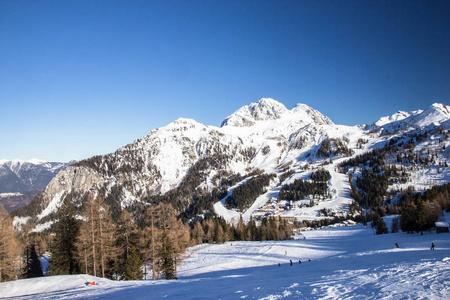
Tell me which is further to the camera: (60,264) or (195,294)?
(60,264)

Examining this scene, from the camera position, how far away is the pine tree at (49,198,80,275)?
35625mm

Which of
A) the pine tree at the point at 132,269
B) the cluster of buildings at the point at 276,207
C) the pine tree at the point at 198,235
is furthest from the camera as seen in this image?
the cluster of buildings at the point at 276,207

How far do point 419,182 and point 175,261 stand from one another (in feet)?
703

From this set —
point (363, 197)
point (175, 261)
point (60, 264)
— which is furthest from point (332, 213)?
point (60, 264)

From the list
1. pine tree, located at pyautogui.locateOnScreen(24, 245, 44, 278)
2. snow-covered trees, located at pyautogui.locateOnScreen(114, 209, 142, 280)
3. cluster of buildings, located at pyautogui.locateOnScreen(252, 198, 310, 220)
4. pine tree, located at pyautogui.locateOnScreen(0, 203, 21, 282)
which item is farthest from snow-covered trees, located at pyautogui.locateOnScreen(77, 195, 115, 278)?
cluster of buildings, located at pyautogui.locateOnScreen(252, 198, 310, 220)

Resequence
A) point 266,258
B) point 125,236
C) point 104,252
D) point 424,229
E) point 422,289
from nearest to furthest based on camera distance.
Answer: point 422,289
point 104,252
point 125,236
point 266,258
point 424,229

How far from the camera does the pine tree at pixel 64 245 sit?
117 feet

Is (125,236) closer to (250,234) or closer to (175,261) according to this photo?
(175,261)

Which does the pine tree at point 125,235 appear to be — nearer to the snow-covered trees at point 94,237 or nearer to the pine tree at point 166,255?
the snow-covered trees at point 94,237

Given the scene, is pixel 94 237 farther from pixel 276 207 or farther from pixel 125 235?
pixel 276 207

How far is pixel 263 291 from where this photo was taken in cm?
1616

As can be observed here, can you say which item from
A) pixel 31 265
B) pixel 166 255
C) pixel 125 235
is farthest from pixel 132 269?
pixel 31 265

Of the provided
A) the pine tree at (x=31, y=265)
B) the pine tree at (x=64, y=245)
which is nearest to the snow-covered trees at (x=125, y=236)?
the pine tree at (x=64, y=245)

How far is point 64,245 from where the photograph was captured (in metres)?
35.9
